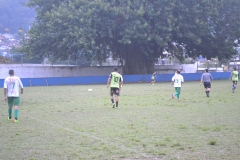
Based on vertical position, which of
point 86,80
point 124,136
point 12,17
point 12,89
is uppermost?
point 12,17

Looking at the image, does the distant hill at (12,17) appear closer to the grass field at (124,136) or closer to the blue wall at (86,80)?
the blue wall at (86,80)

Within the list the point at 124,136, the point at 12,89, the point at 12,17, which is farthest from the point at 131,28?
the point at 12,17

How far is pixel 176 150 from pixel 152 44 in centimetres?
4261

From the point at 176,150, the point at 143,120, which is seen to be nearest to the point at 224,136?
the point at 176,150

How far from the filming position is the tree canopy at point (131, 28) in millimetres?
45719

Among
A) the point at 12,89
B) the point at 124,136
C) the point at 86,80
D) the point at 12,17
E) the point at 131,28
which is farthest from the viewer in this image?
the point at 12,17

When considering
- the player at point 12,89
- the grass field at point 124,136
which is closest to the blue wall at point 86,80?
the grass field at point 124,136

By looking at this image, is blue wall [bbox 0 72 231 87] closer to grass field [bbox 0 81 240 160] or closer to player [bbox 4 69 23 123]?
grass field [bbox 0 81 240 160]

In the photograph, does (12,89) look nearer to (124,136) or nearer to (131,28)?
(124,136)

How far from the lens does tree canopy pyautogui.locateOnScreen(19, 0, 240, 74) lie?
4572cm

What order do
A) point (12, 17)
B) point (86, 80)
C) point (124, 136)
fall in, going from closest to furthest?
point (124, 136) → point (86, 80) → point (12, 17)

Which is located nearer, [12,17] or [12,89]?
[12,89]

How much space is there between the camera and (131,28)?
150 ft

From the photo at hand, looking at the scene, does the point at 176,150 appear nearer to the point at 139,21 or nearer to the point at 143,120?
the point at 143,120
